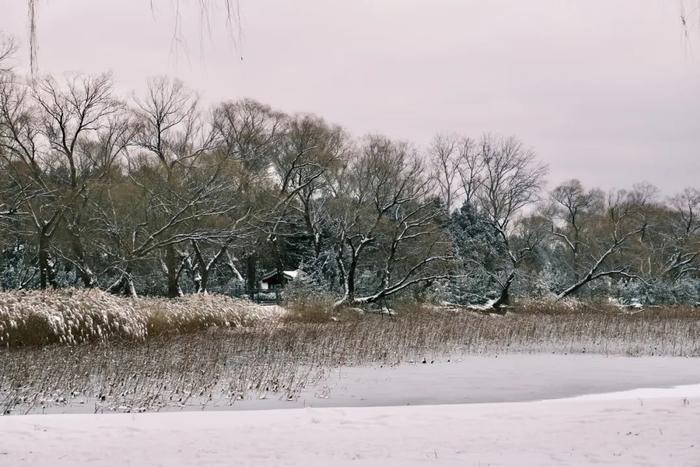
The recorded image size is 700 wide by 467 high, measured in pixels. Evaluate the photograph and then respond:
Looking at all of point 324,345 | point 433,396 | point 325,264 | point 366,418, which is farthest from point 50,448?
point 325,264

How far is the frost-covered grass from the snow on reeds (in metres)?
0.20

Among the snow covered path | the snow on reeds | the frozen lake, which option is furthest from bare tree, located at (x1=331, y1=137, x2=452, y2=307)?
the snow covered path

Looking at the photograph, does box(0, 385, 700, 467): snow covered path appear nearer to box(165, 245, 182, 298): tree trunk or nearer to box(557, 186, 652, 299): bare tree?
box(165, 245, 182, 298): tree trunk

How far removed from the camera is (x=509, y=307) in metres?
35.9

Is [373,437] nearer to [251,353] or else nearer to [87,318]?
[251,353]

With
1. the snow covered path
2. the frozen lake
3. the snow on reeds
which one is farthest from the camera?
the snow on reeds

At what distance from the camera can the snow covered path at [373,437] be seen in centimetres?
580

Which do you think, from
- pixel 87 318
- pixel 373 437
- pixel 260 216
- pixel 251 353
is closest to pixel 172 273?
pixel 260 216

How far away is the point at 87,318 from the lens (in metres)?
15.4

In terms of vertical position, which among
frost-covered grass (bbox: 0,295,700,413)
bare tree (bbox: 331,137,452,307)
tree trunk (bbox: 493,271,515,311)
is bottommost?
frost-covered grass (bbox: 0,295,700,413)

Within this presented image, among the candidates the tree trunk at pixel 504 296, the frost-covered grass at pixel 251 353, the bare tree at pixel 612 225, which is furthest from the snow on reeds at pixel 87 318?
the bare tree at pixel 612 225

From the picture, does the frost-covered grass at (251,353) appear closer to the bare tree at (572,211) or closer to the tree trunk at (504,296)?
the tree trunk at (504,296)

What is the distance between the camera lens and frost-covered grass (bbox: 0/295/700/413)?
10430mm

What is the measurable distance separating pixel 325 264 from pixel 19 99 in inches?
709
